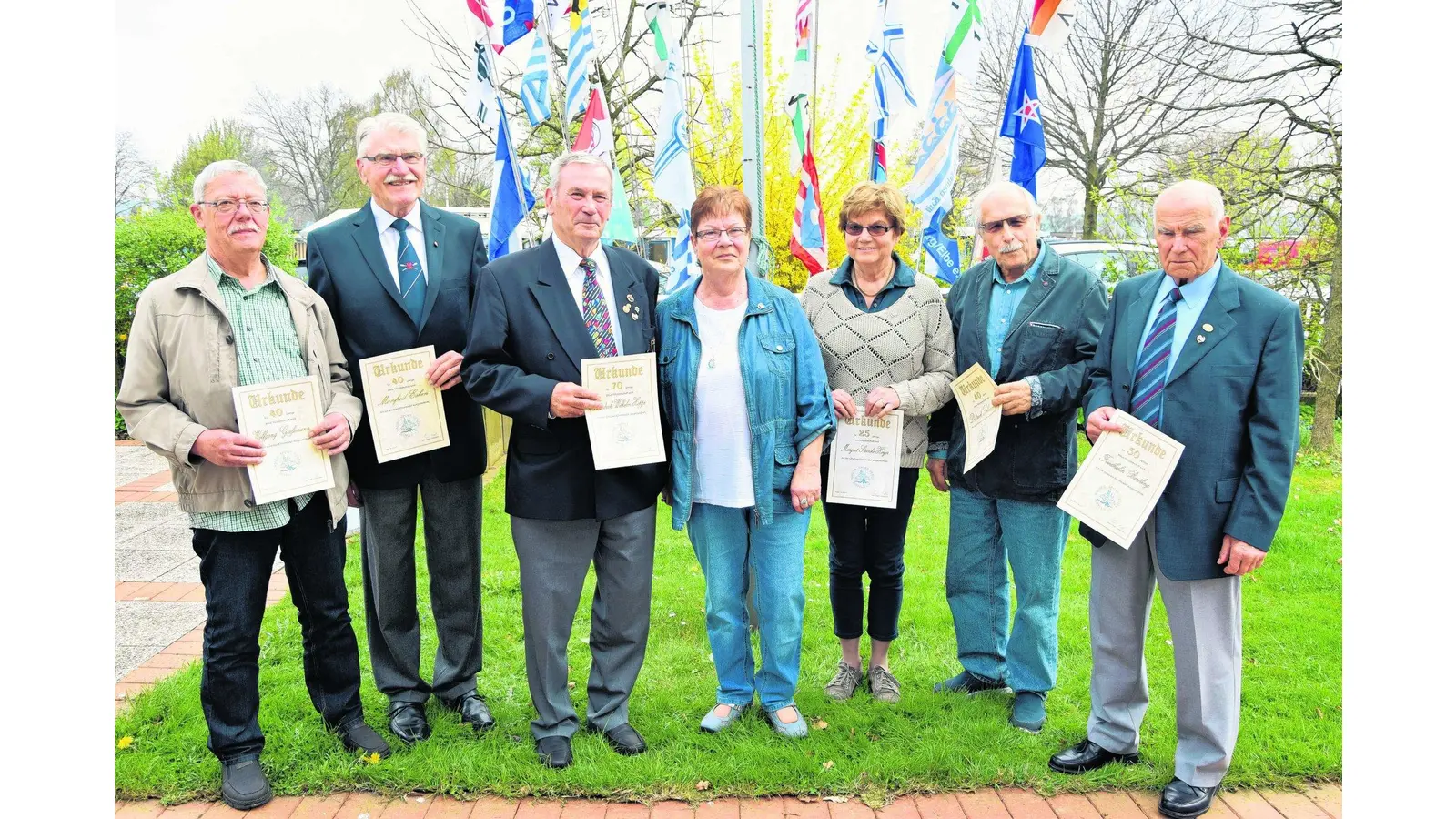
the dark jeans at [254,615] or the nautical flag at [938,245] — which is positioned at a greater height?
the nautical flag at [938,245]

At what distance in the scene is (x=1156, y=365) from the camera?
322cm

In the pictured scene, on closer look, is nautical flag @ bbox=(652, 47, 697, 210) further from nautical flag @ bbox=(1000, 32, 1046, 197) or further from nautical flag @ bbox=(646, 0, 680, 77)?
nautical flag @ bbox=(1000, 32, 1046, 197)

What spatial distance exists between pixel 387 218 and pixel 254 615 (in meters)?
1.56

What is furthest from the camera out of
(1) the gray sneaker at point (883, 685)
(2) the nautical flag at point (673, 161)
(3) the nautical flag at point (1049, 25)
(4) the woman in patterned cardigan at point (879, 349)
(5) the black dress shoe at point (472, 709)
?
(3) the nautical flag at point (1049, 25)

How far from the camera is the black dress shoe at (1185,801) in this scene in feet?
10.5

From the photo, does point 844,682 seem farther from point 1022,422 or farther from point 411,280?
point 411,280

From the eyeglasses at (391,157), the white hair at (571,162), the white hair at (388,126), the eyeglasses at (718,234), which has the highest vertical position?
the white hair at (388,126)

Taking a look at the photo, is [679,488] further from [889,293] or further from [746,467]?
[889,293]

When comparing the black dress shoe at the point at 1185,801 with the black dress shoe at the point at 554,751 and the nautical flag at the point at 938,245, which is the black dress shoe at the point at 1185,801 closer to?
the black dress shoe at the point at 554,751

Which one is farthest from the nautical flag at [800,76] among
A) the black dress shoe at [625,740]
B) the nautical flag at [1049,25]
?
the black dress shoe at [625,740]

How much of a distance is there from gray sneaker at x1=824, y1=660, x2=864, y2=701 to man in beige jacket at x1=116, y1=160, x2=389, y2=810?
188 cm

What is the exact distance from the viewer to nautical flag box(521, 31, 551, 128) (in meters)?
5.09

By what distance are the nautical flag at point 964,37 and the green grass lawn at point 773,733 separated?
3124mm

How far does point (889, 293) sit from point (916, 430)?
1.90 feet
